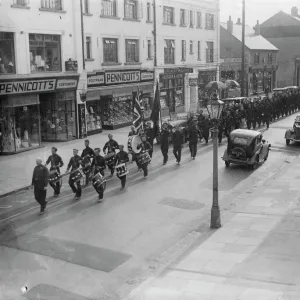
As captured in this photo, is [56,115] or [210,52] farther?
Answer: [210,52]

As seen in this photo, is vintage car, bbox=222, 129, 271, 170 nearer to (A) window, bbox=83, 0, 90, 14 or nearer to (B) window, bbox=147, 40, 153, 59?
(A) window, bbox=83, 0, 90, 14

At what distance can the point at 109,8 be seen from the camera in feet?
97.9

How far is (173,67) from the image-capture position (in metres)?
37.8

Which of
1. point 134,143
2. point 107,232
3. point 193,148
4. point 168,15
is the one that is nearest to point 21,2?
point 134,143

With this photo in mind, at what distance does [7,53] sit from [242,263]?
16731 millimetres

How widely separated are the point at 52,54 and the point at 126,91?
24.2 feet

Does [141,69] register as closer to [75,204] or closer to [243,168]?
[243,168]

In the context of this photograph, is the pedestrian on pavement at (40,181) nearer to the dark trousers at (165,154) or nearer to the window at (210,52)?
the dark trousers at (165,154)

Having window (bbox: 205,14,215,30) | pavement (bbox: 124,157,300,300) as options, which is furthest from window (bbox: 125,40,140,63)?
pavement (bbox: 124,157,300,300)

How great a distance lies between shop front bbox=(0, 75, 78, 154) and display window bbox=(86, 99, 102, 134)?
1528mm

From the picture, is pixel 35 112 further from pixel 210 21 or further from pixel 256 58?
pixel 256 58

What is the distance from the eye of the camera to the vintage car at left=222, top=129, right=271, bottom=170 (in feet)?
65.7

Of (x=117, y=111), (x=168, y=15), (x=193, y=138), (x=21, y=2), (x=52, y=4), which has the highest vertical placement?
(x=168, y=15)

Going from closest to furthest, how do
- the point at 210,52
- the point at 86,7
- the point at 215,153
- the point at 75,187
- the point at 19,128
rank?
the point at 215,153, the point at 75,187, the point at 19,128, the point at 86,7, the point at 210,52
